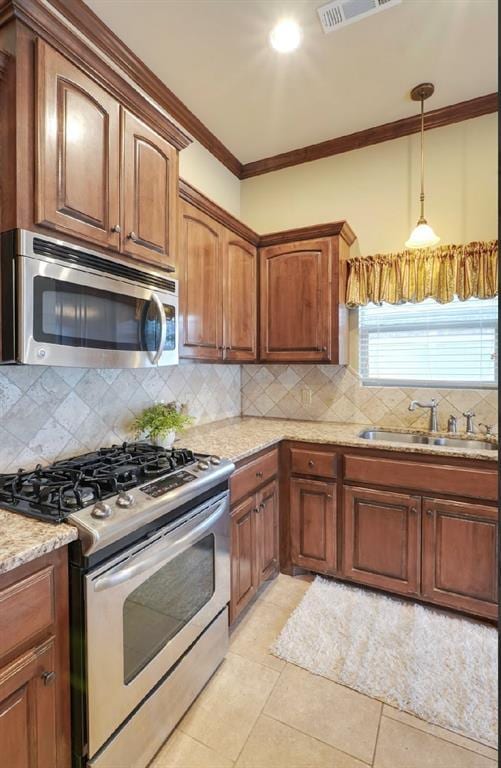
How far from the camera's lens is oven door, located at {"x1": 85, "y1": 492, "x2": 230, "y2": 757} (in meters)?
1.14

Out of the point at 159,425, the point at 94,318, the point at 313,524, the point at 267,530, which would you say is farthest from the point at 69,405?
the point at 313,524

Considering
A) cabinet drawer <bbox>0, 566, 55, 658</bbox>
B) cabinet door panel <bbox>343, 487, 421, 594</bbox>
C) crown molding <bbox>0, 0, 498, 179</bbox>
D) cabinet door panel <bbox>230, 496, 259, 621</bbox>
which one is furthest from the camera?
cabinet door panel <bbox>343, 487, 421, 594</bbox>

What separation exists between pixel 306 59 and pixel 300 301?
1.36m

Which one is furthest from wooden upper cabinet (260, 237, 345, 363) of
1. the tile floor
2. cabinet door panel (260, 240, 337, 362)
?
the tile floor

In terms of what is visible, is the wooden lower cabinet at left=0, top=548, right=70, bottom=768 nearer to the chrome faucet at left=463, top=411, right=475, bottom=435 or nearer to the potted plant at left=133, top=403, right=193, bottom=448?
the potted plant at left=133, top=403, right=193, bottom=448

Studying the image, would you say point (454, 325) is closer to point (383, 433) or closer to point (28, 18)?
point (383, 433)

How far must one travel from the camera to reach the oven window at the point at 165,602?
1280 mm

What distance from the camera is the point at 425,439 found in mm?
2543

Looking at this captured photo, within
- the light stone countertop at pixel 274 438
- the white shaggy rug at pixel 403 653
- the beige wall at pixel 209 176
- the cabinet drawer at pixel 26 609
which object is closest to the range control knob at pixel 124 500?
the cabinet drawer at pixel 26 609

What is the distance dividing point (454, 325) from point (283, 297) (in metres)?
1.19

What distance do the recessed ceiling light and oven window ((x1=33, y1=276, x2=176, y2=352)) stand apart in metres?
1.49

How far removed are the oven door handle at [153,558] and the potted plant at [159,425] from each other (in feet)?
1.82

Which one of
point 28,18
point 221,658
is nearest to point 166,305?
point 28,18

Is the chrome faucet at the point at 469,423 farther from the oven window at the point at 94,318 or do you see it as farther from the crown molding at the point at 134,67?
the crown molding at the point at 134,67
